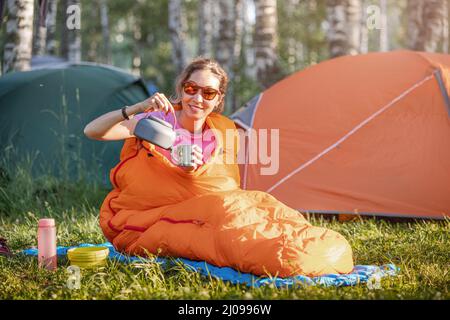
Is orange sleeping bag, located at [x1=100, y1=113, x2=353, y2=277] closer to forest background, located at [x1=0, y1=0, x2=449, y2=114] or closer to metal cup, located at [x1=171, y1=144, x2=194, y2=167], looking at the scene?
metal cup, located at [x1=171, y1=144, x2=194, y2=167]

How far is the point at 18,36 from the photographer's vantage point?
7441 millimetres

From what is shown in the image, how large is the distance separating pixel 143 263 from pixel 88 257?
0.36m

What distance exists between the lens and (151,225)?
Answer: 3789mm

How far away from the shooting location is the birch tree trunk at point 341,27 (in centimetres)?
892

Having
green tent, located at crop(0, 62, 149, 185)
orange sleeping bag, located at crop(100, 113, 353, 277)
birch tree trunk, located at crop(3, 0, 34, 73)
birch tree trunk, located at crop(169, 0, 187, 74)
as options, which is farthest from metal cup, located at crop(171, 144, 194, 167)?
birch tree trunk, located at crop(169, 0, 187, 74)

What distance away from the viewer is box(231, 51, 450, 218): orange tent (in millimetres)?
5348

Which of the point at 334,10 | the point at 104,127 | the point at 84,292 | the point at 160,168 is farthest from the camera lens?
the point at 334,10

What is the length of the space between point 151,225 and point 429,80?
301cm

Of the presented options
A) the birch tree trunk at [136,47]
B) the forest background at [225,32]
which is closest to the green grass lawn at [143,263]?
the forest background at [225,32]

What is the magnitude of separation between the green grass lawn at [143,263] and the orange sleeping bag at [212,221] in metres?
0.16

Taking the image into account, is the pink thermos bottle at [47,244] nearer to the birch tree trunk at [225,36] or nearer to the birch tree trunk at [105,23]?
the birch tree trunk at [225,36]

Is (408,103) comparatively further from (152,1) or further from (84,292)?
(152,1)
